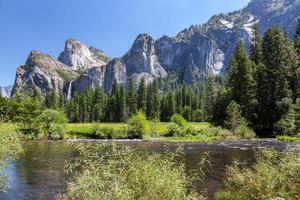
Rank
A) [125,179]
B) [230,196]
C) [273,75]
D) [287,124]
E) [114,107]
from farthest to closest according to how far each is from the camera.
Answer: [114,107]
[273,75]
[287,124]
[230,196]
[125,179]

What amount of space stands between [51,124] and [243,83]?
152ft

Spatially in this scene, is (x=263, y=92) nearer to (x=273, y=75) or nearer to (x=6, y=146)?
(x=273, y=75)

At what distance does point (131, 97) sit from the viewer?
533 ft

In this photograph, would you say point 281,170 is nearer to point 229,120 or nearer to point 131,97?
point 229,120

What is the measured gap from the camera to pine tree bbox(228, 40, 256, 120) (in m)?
98.9

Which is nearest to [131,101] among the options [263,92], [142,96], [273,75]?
[142,96]

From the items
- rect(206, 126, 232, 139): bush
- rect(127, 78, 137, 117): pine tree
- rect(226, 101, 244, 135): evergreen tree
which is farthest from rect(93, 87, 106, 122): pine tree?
rect(226, 101, 244, 135): evergreen tree

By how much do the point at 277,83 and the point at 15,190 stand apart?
77.6 metres

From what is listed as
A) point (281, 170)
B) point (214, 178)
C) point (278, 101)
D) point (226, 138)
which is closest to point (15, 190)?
point (214, 178)

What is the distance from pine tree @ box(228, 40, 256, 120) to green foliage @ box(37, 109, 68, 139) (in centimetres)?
4195

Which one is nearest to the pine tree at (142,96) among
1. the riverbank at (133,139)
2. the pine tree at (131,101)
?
the pine tree at (131,101)

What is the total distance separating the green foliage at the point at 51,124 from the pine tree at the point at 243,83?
41948 millimetres

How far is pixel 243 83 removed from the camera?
4045 inches

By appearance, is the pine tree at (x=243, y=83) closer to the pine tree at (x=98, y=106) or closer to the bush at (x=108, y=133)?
the bush at (x=108, y=133)
